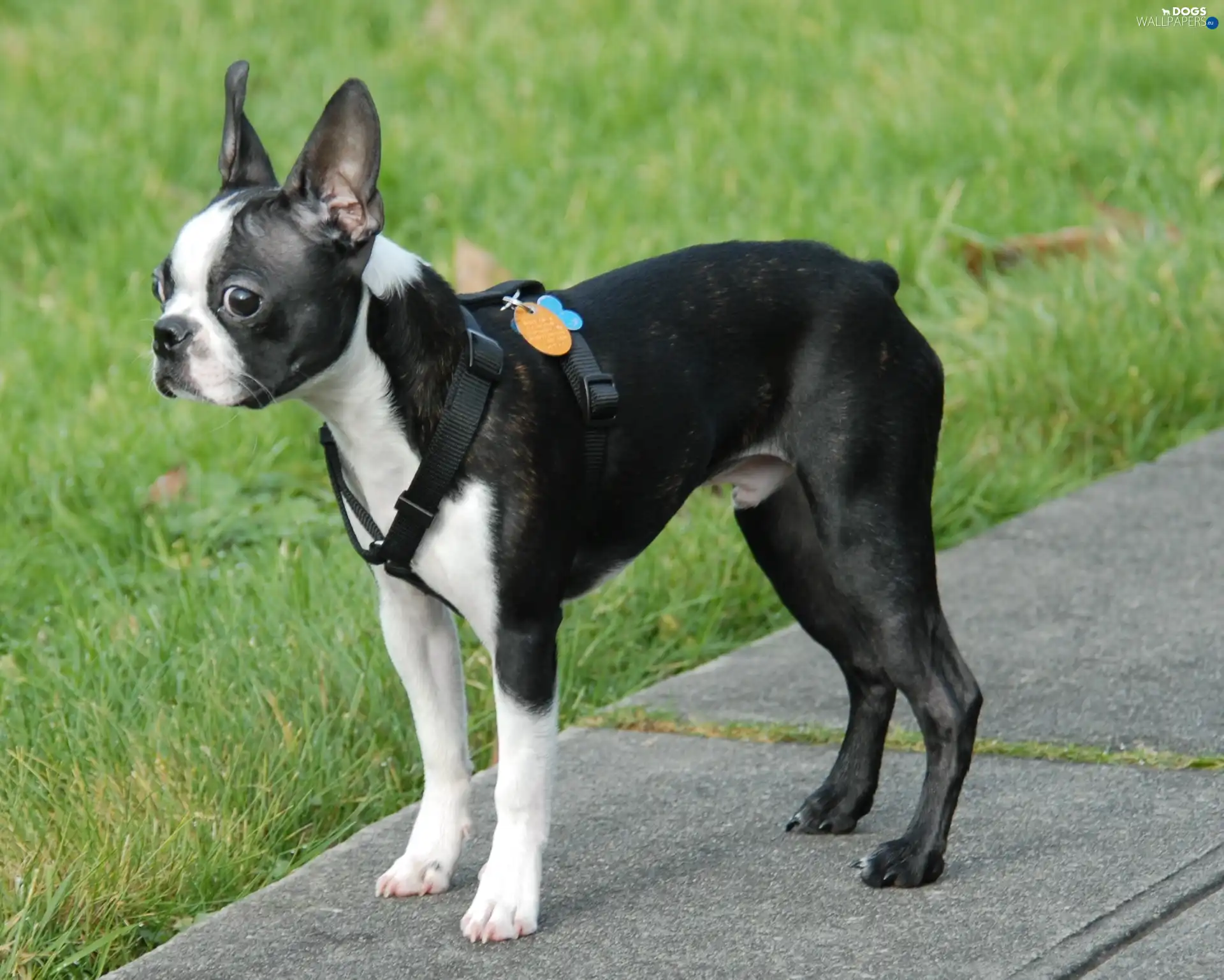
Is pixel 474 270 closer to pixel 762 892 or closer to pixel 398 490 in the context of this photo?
pixel 398 490

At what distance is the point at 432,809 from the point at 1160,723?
158 cm

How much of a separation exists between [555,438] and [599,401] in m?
0.11

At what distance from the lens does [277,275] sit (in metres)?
3.12

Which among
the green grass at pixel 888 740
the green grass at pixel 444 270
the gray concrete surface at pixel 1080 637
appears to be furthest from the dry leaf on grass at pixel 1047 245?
the green grass at pixel 888 740

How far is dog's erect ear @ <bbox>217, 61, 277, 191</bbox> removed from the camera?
132 inches

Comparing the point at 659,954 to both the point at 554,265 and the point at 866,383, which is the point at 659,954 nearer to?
the point at 866,383

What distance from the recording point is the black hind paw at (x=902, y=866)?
3.37 meters

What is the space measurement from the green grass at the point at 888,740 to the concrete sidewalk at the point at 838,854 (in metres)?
0.04

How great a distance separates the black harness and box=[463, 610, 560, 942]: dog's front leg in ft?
0.61

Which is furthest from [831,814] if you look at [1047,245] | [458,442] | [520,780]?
[1047,245]

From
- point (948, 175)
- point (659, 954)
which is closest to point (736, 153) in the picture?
point (948, 175)

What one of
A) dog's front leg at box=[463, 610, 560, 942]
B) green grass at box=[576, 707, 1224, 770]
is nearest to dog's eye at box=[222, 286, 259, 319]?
dog's front leg at box=[463, 610, 560, 942]

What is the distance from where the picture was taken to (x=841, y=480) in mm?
→ 3578
